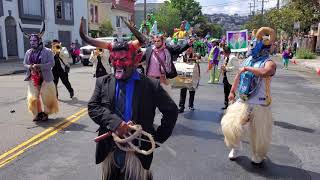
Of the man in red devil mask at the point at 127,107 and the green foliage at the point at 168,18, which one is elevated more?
the green foliage at the point at 168,18

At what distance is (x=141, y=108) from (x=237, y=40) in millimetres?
7009

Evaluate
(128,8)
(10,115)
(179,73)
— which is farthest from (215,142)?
(128,8)

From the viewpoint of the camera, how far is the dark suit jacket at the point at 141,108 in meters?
3.44

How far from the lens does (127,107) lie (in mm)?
3436

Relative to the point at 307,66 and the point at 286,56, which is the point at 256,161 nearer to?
the point at 286,56

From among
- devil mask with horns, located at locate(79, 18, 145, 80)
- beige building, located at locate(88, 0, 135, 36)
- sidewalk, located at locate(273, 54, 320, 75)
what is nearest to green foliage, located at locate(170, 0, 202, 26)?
beige building, located at locate(88, 0, 135, 36)

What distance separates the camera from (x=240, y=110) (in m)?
5.70

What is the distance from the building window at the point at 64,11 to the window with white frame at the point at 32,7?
3147 mm

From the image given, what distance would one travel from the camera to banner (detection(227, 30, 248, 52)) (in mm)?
9643

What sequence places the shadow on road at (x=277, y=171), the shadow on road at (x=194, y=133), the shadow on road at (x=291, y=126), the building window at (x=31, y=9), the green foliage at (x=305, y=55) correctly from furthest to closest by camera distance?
the green foliage at (x=305, y=55) < the building window at (x=31, y=9) < the shadow on road at (x=291, y=126) < the shadow on road at (x=194, y=133) < the shadow on road at (x=277, y=171)

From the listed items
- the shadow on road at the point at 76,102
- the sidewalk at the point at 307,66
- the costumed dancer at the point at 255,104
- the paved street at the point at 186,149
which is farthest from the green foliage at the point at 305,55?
the costumed dancer at the point at 255,104

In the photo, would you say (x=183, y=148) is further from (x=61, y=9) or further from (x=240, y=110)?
(x=61, y=9)

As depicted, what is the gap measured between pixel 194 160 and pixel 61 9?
3335cm

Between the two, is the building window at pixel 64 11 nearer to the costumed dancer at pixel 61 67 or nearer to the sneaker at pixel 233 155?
the costumed dancer at pixel 61 67
